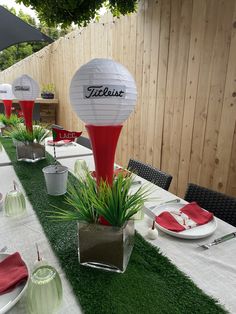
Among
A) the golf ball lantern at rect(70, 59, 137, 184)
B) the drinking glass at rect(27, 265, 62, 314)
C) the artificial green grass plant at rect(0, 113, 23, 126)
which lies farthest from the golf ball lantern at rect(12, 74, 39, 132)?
the drinking glass at rect(27, 265, 62, 314)

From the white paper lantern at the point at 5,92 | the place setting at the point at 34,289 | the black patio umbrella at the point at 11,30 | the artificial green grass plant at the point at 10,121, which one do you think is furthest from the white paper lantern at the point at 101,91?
the black patio umbrella at the point at 11,30

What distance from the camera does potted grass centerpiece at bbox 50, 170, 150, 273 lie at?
583 mm

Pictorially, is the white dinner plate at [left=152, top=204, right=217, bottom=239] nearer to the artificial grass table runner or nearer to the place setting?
the artificial grass table runner

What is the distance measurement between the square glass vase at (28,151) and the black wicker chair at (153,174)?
61 cm

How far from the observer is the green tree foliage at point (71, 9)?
1.76 m

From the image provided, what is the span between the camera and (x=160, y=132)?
2.34 meters

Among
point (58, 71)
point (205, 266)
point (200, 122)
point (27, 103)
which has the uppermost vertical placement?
point (58, 71)

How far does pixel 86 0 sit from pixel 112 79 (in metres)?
1.62

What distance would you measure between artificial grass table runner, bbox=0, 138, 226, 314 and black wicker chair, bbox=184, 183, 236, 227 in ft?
1.51

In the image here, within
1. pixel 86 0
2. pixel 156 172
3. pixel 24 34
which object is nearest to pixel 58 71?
pixel 24 34

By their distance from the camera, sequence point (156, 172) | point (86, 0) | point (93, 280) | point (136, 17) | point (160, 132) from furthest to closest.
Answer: point (136, 17) → point (160, 132) → point (86, 0) → point (156, 172) → point (93, 280)

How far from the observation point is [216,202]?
40.8 inches

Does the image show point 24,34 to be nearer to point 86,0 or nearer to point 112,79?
point 86,0

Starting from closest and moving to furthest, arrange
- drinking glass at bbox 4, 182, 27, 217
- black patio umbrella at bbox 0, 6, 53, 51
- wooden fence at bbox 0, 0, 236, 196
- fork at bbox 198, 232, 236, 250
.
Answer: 1. fork at bbox 198, 232, 236, 250
2. drinking glass at bbox 4, 182, 27, 217
3. wooden fence at bbox 0, 0, 236, 196
4. black patio umbrella at bbox 0, 6, 53, 51
